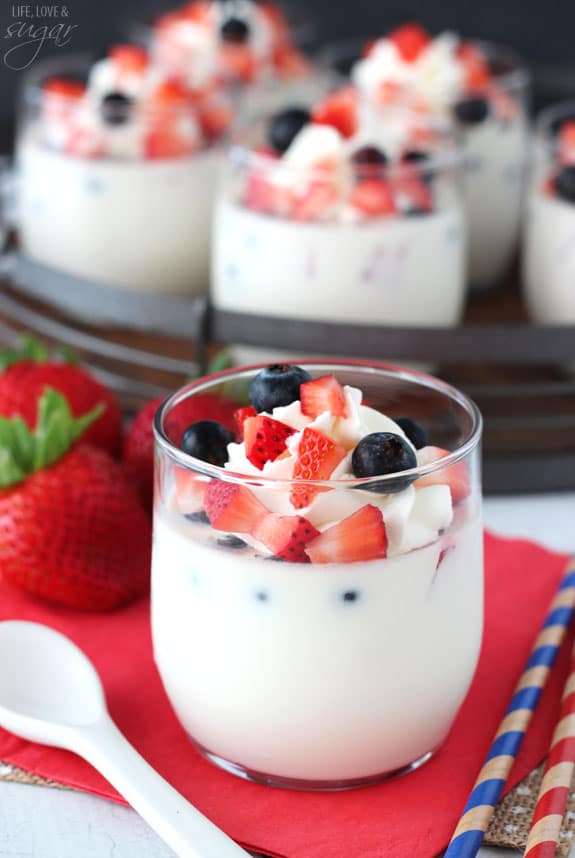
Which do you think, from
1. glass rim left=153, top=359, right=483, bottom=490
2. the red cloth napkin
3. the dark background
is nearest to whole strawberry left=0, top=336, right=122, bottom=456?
the red cloth napkin

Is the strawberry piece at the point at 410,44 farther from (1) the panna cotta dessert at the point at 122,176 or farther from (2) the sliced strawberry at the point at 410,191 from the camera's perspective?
(2) the sliced strawberry at the point at 410,191

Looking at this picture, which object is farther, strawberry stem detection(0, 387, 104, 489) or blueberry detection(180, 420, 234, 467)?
strawberry stem detection(0, 387, 104, 489)

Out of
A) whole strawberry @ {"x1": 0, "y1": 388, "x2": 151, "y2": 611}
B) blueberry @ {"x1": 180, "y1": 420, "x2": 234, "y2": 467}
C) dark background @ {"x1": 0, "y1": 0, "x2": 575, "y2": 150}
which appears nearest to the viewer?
blueberry @ {"x1": 180, "y1": 420, "x2": 234, "y2": 467}

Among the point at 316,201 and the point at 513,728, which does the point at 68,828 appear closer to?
the point at 513,728

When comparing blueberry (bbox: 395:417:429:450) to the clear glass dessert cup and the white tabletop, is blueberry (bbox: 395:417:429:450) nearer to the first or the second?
the white tabletop

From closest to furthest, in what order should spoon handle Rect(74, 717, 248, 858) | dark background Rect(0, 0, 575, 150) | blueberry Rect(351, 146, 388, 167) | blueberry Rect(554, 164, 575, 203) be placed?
spoon handle Rect(74, 717, 248, 858) < blueberry Rect(351, 146, 388, 167) < blueberry Rect(554, 164, 575, 203) < dark background Rect(0, 0, 575, 150)

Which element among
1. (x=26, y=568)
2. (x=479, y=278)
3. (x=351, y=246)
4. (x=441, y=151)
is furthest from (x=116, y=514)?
(x=479, y=278)

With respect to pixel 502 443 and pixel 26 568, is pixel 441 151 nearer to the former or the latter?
pixel 502 443

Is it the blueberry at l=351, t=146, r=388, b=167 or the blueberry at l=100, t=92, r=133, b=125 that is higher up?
the blueberry at l=351, t=146, r=388, b=167
